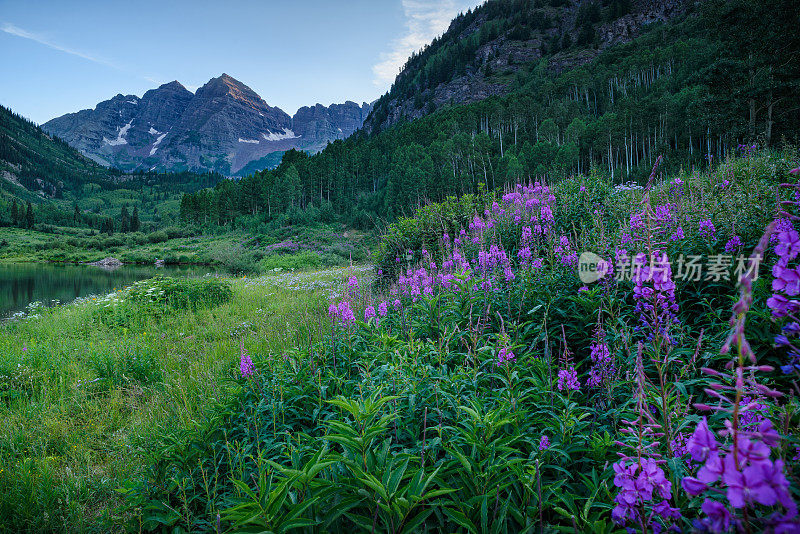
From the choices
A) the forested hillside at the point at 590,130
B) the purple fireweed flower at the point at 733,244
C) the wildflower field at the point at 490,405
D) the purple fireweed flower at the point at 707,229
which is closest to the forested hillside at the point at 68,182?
the forested hillside at the point at 590,130

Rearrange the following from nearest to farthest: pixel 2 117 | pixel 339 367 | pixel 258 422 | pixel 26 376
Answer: pixel 258 422 → pixel 339 367 → pixel 26 376 → pixel 2 117

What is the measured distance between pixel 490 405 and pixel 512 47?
126 meters

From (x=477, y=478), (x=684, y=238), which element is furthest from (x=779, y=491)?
(x=684, y=238)

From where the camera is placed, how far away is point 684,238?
410cm

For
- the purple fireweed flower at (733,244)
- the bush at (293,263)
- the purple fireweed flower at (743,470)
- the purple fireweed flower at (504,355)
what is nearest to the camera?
the purple fireweed flower at (743,470)

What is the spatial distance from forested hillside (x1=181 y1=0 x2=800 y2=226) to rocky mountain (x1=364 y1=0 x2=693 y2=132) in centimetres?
1655

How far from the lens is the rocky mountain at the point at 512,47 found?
92.9 metres

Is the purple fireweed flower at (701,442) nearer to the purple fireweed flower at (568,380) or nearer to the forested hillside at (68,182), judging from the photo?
the purple fireweed flower at (568,380)

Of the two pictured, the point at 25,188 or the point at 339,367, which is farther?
the point at 25,188

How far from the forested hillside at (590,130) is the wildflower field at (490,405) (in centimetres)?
1167

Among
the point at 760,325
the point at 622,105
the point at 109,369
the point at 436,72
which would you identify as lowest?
the point at 109,369

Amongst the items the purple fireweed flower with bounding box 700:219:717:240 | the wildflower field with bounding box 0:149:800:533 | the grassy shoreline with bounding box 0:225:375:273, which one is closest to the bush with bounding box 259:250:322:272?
the grassy shoreline with bounding box 0:225:375:273

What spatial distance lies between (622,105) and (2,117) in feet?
900

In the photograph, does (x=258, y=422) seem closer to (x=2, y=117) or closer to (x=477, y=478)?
(x=477, y=478)
